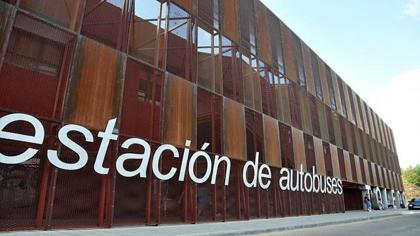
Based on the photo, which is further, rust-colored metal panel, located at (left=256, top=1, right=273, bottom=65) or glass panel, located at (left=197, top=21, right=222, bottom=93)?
rust-colored metal panel, located at (left=256, top=1, right=273, bottom=65)

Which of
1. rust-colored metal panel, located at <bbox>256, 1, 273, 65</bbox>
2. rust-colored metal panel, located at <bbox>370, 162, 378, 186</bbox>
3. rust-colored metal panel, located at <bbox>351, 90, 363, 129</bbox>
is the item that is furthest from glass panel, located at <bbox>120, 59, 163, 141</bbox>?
rust-colored metal panel, located at <bbox>370, 162, 378, 186</bbox>

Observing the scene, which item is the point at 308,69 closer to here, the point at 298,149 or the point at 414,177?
the point at 298,149

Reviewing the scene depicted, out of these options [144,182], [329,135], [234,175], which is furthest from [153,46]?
[329,135]

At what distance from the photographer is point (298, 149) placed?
2214 centimetres

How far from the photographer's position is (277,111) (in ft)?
69.5

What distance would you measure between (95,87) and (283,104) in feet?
48.3

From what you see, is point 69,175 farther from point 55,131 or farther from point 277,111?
point 277,111

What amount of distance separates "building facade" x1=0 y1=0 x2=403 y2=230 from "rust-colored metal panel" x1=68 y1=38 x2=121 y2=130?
37mm

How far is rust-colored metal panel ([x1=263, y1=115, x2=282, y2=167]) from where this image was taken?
18734mm

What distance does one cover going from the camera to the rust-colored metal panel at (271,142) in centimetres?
→ 1873

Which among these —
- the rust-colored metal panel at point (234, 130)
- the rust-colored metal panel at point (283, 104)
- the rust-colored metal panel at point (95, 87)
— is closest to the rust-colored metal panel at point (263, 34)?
the rust-colored metal panel at point (283, 104)

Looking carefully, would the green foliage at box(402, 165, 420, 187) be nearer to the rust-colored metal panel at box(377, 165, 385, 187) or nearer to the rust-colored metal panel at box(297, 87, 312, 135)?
the rust-colored metal panel at box(377, 165, 385, 187)

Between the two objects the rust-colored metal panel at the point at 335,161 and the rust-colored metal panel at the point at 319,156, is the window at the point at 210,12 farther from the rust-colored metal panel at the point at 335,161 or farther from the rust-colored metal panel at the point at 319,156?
the rust-colored metal panel at the point at 335,161

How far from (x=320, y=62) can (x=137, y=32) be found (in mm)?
22317
